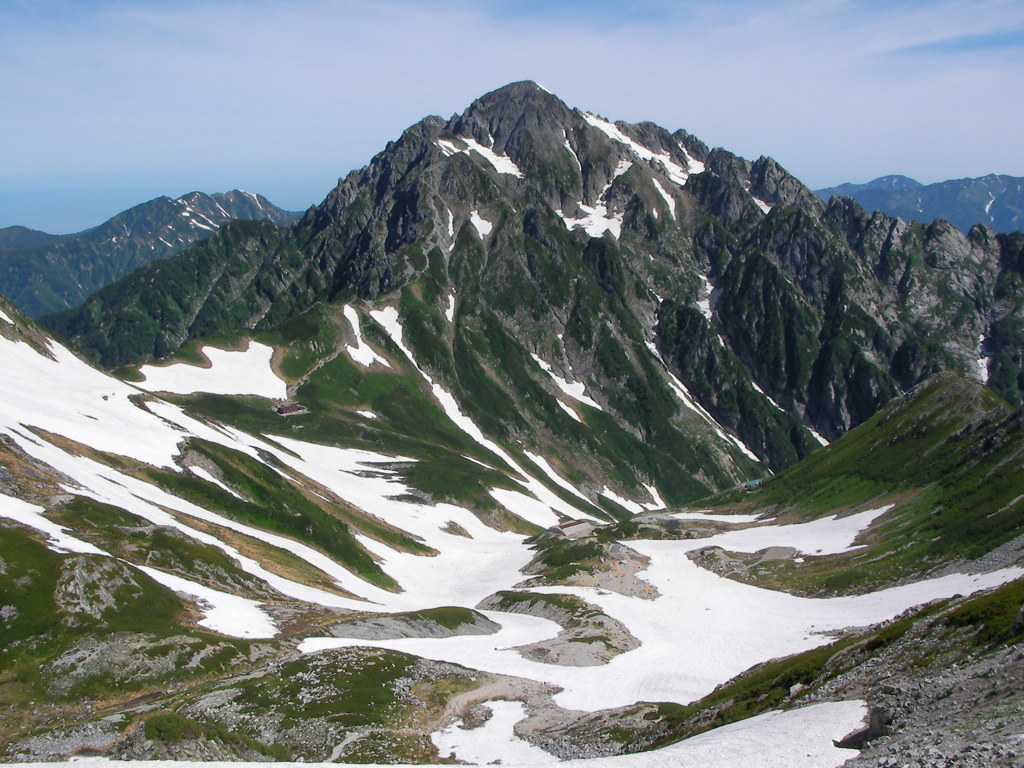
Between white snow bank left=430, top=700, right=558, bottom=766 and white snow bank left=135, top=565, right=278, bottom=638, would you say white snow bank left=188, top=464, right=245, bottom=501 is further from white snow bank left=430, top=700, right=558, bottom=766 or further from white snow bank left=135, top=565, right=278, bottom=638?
white snow bank left=430, top=700, right=558, bottom=766

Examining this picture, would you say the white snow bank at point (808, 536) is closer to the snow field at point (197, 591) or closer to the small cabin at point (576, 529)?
the small cabin at point (576, 529)

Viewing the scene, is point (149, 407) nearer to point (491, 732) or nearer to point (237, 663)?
point (237, 663)

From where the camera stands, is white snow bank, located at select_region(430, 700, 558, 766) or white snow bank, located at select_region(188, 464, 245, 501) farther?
white snow bank, located at select_region(188, 464, 245, 501)

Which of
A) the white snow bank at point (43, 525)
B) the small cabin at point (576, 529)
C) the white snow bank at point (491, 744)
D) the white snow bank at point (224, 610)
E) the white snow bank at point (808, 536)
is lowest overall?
the white snow bank at point (808, 536)

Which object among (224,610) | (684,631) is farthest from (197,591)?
(684,631)

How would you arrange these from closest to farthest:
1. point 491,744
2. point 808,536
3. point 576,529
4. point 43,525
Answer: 1. point 491,744
2. point 43,525
3. point 808,536
4. point 576,529

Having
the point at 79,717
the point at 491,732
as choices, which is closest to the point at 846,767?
the point at 491,732

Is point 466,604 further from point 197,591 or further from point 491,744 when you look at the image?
point 491,744

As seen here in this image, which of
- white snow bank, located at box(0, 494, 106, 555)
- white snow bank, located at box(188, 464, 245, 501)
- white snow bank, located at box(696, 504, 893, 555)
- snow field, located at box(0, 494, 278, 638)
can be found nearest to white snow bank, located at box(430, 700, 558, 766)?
snow field, located at box(0, 494, 278, 638)

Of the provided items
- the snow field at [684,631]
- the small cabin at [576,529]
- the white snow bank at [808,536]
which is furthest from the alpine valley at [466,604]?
the small cabin at [576,529]
